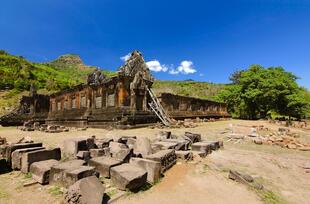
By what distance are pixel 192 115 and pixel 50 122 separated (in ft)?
51.3

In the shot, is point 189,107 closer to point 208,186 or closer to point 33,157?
point 208,186

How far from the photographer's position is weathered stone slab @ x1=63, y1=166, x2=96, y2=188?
340 centimetres

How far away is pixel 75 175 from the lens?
339cm

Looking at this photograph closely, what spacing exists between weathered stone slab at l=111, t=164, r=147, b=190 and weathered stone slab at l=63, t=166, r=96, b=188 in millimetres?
430

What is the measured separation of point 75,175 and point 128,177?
2.83 ft

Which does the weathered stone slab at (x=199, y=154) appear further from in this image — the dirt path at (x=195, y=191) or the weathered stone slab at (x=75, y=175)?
the weathered stone slab at (x=75, y=175)

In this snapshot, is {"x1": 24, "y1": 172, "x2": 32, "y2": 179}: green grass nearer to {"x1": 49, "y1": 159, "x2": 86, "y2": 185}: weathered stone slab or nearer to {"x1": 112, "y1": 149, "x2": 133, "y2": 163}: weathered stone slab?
{"x1": 49, "y1": 159, "x2": 86, "y2": 185}: weathered stone slab

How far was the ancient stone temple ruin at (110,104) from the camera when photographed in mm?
14758

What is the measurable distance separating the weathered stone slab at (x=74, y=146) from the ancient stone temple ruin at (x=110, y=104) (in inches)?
293

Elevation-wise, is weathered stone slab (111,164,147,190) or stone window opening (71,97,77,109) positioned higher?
stone window opening (71,97,77,109)

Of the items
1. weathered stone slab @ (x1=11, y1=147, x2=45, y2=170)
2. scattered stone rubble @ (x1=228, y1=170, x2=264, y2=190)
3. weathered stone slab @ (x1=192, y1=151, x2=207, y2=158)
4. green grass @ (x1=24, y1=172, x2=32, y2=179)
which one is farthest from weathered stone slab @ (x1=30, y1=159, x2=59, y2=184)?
weathered stone slab @ (x1=192, y1=151, x2=207, y2=158)

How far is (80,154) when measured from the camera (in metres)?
4.91

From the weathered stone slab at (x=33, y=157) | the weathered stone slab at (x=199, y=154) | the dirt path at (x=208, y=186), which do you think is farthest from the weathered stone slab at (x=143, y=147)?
the weathered stone slab at (x=33, y=157)

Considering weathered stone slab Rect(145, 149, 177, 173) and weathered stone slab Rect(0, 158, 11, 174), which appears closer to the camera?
weathered stone slab Rect(145, 149, 177, 173)
